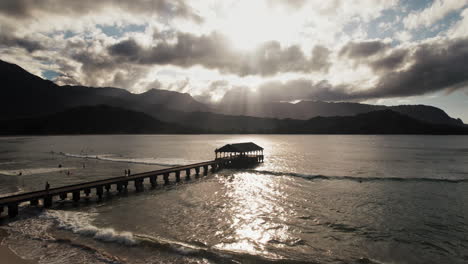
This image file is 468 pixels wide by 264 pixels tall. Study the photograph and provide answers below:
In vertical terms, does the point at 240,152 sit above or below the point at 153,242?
above

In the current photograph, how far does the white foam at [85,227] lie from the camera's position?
54.2 ft

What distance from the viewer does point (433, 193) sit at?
29969 mm

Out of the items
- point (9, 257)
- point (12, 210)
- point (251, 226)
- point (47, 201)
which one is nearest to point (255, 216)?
point (251, 226)

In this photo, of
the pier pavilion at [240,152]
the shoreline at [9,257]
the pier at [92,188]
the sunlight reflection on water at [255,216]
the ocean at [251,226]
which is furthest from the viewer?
the pier pavilion at [240,152]

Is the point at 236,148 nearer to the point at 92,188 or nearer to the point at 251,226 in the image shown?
the point at 92,188

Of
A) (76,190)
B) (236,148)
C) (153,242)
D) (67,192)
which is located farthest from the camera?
(236,148)

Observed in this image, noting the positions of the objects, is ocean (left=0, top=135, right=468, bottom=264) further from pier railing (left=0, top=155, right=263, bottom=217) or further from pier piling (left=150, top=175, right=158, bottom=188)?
pier piling (left=150, top=175, right=158, bottom=188)

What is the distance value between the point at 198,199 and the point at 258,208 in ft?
22.3

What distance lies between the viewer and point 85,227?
18625 millimetres

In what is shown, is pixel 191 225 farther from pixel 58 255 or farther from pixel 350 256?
pixel 350 256

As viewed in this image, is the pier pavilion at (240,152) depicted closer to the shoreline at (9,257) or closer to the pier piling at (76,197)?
the pier piling at (76,197)

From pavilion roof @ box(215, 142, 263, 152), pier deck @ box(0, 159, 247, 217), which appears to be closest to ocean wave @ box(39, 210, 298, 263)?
pier deck @ box(0, 159, 247, 217)

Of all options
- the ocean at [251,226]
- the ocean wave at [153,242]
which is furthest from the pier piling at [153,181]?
the ocean wave at [153,242]

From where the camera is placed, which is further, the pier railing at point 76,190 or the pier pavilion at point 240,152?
the pier pavilion at point 240,152
